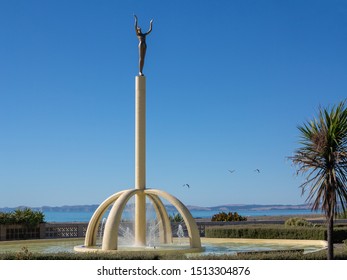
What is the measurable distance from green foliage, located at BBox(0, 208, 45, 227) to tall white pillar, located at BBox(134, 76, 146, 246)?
10035 mm

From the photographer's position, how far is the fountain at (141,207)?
22.0 m

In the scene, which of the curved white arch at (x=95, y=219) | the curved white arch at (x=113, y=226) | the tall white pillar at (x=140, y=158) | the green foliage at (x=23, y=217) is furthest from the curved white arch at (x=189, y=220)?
the green foliage at (x=23, y=217)

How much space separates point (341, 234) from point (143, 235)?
11783 mm

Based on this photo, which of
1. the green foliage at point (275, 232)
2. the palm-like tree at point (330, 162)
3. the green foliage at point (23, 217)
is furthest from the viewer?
the green foliage at point (23, 217)

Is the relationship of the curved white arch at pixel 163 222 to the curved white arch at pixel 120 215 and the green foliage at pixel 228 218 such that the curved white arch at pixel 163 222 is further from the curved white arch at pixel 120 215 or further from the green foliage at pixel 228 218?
the green foliage at pixel 228 218

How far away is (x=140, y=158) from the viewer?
2391cm

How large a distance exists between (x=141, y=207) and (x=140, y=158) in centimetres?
200

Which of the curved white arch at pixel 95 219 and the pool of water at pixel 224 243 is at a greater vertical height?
the curved white arch at pixel 95 219

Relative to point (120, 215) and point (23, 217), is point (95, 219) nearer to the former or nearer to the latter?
point (120, 215)

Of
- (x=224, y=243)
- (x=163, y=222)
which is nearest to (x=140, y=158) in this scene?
(x=163, y=222)

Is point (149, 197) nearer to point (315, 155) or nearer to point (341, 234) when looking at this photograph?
point (315, 155)

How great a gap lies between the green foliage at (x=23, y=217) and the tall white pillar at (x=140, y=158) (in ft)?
32.9

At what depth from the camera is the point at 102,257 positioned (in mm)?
16281
